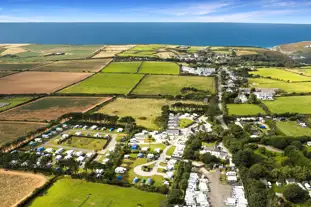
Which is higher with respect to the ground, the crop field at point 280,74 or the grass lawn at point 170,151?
the crop field at point 280,74

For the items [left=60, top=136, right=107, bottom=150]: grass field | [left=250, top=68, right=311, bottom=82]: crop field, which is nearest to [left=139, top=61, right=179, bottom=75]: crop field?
[left=250, top=68, right=311, bottom=82]: crop field

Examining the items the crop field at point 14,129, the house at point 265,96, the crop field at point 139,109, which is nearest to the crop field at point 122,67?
the crop field at point 139,109

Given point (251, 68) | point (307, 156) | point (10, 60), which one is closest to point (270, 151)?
point (307, 156)

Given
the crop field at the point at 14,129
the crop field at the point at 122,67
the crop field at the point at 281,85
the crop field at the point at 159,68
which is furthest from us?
the crop field at the point at 122,67

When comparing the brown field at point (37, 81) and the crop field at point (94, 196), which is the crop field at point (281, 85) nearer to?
the brown field at point (37, 81)

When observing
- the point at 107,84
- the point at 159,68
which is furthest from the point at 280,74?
the point at 107,84

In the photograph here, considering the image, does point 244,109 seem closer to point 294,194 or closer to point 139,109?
point 139,109

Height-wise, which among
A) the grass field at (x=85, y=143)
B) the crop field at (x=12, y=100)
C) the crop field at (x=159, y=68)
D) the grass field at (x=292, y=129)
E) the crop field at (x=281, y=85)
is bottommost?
the grass field at (x=85, y=143)
